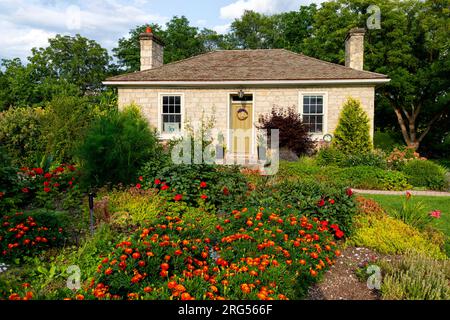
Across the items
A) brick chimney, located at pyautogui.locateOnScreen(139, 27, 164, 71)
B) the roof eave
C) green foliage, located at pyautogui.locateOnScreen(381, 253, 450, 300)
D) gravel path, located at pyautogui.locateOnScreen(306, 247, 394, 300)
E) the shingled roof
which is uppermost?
brick chimney, located at pyautogui.locateOnScreen(139, 27, 164, 71)

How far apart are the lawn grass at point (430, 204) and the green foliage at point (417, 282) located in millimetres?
2285

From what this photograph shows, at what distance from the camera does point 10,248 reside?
178 inches

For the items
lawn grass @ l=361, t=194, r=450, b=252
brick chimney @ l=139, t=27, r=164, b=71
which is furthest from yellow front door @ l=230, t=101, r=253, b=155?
lawn grass @ l=361, t=194, r=450, b=252

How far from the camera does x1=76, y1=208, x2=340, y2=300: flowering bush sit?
10.2ft

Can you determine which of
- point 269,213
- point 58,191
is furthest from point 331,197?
point 58,191

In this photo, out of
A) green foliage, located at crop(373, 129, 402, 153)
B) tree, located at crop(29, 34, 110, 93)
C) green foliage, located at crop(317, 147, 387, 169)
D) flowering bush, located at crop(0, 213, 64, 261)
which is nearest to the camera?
flowering bush, located at crop(0, 213, 64, 261)

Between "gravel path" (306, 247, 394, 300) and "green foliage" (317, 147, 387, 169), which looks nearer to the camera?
"gravel path" (306, 247, 394, 300)

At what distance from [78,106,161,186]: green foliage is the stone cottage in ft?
23.3

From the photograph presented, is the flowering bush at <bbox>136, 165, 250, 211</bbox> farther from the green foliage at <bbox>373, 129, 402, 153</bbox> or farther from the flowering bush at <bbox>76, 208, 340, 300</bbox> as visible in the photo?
the green foliage at <bbox>373, 129, 402, 153</bbox>

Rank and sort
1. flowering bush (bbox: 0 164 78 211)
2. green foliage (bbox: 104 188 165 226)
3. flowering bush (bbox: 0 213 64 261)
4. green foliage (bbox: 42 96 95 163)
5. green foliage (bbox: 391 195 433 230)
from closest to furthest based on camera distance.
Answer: flowering bush (bbox: 0 213 64 261), green foliage (bbox: 104 188 165 226), green foliage (bbox: 391 195 433 230), flowering bush (bbox: 0 164 78 211), green foliage (bbox: 42 96 95 163)

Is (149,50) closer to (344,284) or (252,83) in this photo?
(252,83)

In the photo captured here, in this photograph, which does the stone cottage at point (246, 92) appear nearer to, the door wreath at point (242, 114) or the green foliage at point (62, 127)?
the door wreath at point (242, 114)

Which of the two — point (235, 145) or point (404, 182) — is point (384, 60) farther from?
point (404, 182)

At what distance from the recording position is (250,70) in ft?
48.0
